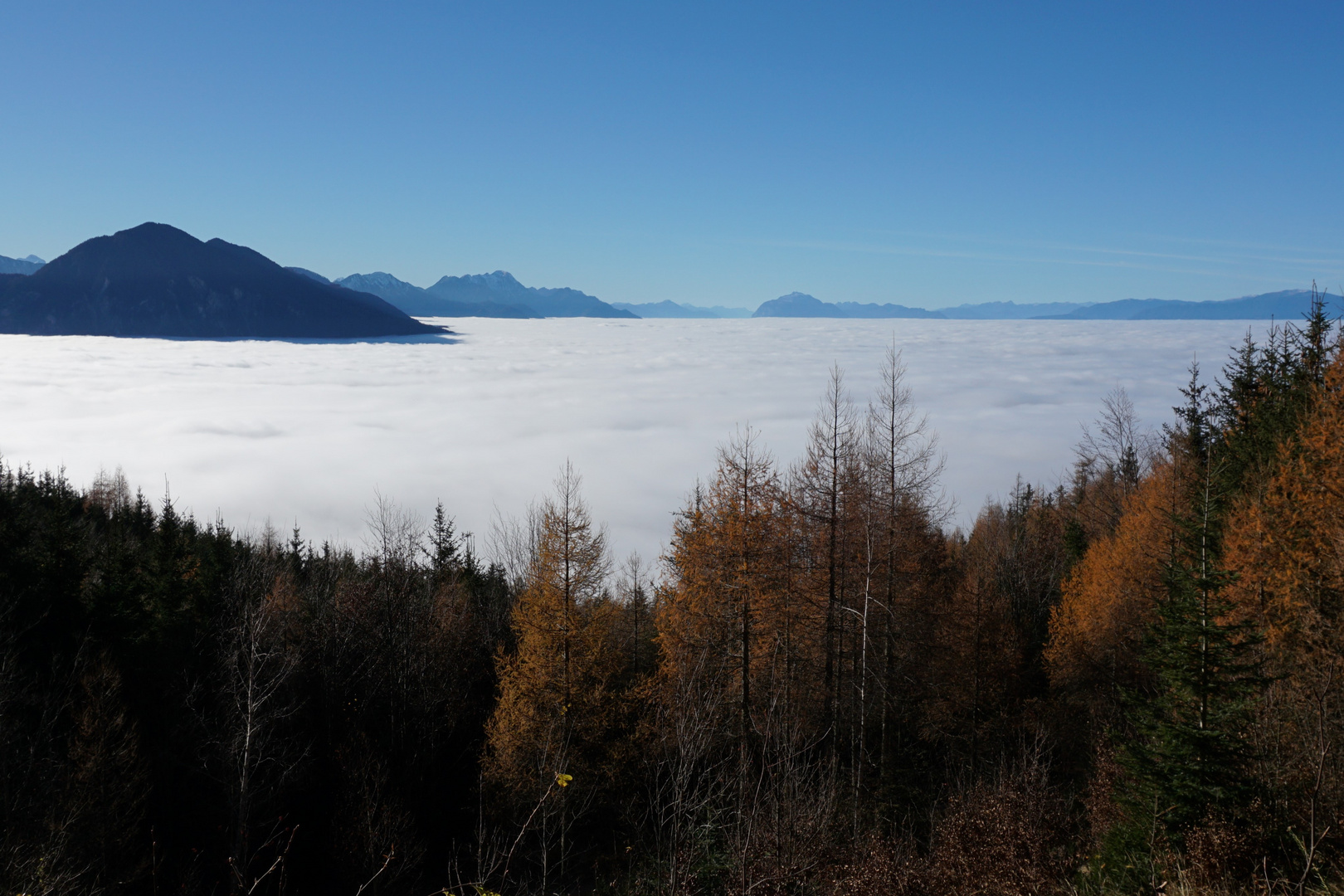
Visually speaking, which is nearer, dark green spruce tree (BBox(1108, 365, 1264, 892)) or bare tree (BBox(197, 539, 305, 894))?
dark green spruce tree (BBox(1108, 365, 1264, 892))

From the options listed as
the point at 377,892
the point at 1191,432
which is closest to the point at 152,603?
the point at 377,892

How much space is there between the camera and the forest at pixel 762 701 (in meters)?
12.4

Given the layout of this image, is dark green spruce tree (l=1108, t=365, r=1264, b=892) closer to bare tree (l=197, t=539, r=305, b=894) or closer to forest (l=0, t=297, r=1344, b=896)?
forest (l=0, t=297, r=1344, b=896)

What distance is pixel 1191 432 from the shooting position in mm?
32812

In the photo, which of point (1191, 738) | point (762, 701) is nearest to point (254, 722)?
point (762, 701)

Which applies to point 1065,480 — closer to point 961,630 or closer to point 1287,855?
point 961,630

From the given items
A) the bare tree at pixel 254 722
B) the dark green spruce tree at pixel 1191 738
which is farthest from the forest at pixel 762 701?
the bare tree at pixel 254 722

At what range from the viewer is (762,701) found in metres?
24.1

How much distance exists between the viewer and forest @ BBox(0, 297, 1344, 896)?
1241 cm

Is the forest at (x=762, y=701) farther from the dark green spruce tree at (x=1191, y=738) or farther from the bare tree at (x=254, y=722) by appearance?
the bare tree at (x=254, y=722)

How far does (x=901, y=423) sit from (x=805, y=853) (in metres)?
16.9

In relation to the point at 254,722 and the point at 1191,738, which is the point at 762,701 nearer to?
the point at 1191,738

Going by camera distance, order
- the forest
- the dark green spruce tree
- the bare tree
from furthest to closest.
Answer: the bare tree, the forest, the dark green spruce tree

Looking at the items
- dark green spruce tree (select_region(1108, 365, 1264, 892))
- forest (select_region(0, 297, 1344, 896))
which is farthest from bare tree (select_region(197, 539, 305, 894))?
dark green spruce tree (select_region(1108, 365, 1264, 892))
